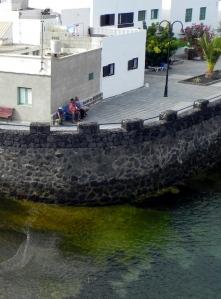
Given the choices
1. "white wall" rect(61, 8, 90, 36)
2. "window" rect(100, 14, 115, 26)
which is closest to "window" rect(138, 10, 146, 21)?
"window" rect(100, 14, 115, 26)

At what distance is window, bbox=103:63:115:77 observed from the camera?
35.9 metres

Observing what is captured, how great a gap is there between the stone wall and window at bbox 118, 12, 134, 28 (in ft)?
60.6

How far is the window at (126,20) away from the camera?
150 ft

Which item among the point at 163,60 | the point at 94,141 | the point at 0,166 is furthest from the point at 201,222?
the point at 163,60

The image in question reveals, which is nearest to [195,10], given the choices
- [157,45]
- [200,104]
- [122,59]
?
[157,45]

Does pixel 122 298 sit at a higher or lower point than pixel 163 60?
lower

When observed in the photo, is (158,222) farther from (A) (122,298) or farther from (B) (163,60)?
(B) (163,60)

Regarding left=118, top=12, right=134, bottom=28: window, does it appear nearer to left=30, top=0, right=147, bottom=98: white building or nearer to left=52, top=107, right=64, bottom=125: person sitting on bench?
left=30, top=0, right=147, bottom=98: white building

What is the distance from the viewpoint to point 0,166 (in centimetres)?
2723

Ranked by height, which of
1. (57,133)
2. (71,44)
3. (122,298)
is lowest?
(122,298)

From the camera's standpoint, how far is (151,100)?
36.0m

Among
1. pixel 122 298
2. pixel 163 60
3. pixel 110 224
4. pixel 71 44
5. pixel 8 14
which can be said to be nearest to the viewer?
pixel 122 298

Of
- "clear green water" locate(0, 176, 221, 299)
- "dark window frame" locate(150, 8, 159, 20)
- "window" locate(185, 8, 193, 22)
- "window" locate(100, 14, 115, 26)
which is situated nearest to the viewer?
"clear green water" locate(0, 176, 221, 299)

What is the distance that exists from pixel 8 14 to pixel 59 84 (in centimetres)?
959
